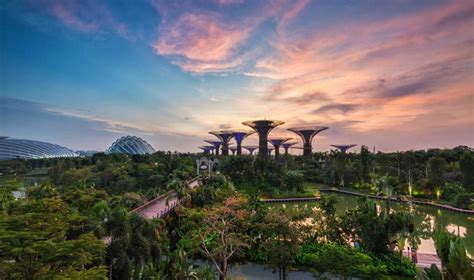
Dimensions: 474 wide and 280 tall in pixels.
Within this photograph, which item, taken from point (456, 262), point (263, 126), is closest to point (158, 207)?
point (456, 262)

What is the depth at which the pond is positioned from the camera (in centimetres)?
1897

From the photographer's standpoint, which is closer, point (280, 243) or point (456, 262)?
point (456, 262)

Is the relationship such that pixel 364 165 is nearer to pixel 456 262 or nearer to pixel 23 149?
pixel 456 262

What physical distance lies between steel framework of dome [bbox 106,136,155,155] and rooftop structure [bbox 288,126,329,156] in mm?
53148

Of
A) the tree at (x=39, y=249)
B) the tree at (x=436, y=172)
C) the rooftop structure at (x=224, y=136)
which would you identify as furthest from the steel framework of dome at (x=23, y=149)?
the tree at (x=436, y=172)

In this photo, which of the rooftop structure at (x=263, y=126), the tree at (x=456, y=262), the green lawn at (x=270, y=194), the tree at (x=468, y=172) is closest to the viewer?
the tree at (x=456, y=262)

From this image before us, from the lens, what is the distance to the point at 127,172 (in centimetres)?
4250

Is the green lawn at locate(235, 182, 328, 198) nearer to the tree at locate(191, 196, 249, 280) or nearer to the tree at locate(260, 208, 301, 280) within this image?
the tree at locate(191, 196, 249, 280)

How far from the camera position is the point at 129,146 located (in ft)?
334

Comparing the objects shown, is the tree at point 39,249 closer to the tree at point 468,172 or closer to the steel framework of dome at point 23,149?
the tree at point 468,172

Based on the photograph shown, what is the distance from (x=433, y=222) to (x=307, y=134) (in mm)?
56156

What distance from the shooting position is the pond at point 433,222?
18967 millimetres

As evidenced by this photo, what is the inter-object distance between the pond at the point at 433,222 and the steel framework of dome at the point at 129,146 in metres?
80.6

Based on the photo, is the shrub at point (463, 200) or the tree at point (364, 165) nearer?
the shrub at point (463, 200)
